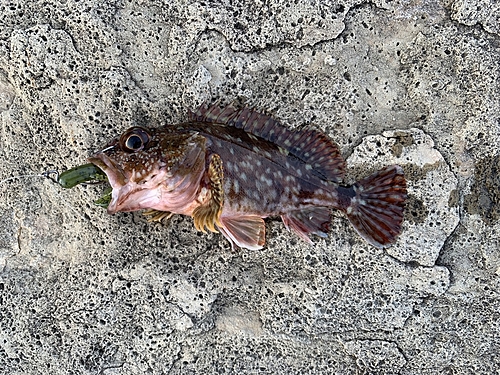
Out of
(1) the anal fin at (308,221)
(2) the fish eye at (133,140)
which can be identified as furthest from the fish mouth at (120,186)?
(1) the anal fin at (308,221)

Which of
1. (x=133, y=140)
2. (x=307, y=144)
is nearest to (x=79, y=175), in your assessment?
(x=133, y=140)

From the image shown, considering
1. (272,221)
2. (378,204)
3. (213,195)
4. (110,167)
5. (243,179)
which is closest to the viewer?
(110,167)

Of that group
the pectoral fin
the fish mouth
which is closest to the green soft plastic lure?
the fish mouth

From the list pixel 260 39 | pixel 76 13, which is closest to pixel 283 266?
pixel 260 39

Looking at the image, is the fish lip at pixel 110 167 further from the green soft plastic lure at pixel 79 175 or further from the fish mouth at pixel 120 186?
the green soft plastic lure at pixel 79 175

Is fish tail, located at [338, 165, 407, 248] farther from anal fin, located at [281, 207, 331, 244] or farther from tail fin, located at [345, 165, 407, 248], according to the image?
anal fin, located at [281, 207, 331, 244]

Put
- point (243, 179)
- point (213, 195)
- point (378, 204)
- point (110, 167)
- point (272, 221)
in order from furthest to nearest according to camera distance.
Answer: point (272, 221)
point (378, 204)
point (243, 179)
point (213, 195)
point (110, 167)

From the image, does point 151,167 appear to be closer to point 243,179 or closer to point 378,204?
point 243,179
